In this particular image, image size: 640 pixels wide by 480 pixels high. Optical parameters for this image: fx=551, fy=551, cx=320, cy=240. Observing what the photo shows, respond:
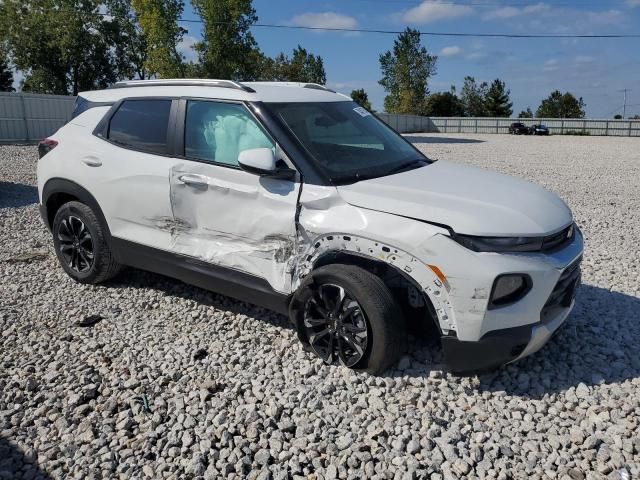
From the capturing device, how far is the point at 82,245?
5.09m

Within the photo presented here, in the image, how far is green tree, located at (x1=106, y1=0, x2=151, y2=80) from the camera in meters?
49.4

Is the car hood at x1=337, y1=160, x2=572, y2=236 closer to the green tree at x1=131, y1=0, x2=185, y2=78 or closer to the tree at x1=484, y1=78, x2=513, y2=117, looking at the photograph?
the green tree at x1=131, y1=0, x2=185, y2=78

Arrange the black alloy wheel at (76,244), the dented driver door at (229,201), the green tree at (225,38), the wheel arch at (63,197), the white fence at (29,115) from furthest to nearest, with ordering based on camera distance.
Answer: the green tree at (225,38)
the white fence at (29,115)
the black alloy wheel at (76,244)
the wheel arch at (63,197)
the dented driver door at (229,201)

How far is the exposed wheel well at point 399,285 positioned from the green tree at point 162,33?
31.0 m

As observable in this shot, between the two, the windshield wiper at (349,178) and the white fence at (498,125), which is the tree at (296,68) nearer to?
the white fence at (498,125)

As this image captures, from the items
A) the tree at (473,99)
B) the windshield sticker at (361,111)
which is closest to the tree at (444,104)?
the tree at (473,99)

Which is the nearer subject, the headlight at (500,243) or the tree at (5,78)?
the headlight at (500,243)

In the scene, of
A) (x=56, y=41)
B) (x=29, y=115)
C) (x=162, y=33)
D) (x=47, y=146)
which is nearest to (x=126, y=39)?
(x=56, y=41)

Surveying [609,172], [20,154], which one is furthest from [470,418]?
[20,154]

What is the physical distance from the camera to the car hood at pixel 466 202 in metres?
3.16

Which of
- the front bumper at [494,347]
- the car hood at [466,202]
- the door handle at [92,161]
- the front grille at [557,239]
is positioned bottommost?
the front bumper at [494,347]

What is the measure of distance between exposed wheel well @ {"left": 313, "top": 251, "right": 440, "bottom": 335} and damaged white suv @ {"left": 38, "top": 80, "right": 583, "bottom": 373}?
13mm

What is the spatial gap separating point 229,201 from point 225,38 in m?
31.0

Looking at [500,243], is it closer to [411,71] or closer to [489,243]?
[489,243]
